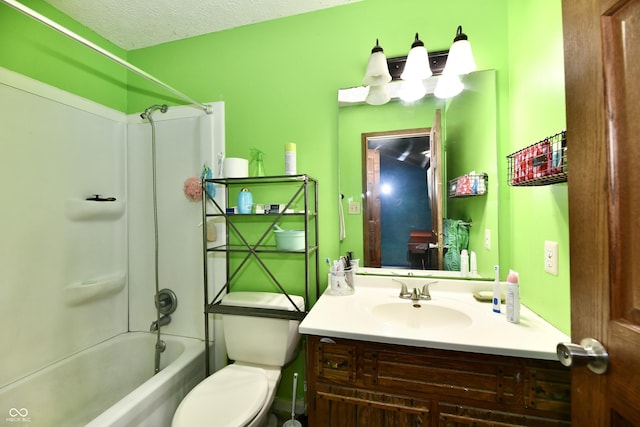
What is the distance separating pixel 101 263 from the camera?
1.65 meters

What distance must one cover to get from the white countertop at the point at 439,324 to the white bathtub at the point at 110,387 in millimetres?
870

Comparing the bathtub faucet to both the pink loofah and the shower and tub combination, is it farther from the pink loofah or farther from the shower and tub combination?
the pink loofah

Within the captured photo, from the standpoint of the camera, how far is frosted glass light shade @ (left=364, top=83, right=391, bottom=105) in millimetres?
1359

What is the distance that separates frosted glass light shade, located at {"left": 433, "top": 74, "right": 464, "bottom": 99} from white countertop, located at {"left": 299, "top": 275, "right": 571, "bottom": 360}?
3.18 ft

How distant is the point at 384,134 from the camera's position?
1.39m

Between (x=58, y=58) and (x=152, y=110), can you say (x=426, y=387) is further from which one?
(x=58, y=58)

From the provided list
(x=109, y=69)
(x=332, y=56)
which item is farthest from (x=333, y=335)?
(x=109, y=69)

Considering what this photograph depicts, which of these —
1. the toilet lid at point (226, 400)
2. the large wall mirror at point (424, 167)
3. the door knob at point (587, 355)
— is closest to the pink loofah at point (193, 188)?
the large wall mirror at point (424, 167)

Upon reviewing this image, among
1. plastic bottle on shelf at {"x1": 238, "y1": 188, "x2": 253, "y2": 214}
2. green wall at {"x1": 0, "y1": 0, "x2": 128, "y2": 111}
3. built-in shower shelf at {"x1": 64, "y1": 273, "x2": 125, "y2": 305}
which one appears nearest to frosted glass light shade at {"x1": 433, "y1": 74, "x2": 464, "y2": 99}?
plastic bottle on shelf at {"x1": 238, "y1": 188, "x2": 253, "y2": 214}

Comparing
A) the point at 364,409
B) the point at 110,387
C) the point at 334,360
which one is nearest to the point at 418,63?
the point at 334,360

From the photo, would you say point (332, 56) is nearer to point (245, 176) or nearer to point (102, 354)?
point (245, 176)

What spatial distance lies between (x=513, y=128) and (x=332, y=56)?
1.04 meters

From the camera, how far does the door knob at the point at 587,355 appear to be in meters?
0.50

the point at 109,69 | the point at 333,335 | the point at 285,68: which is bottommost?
the point at 333,335
